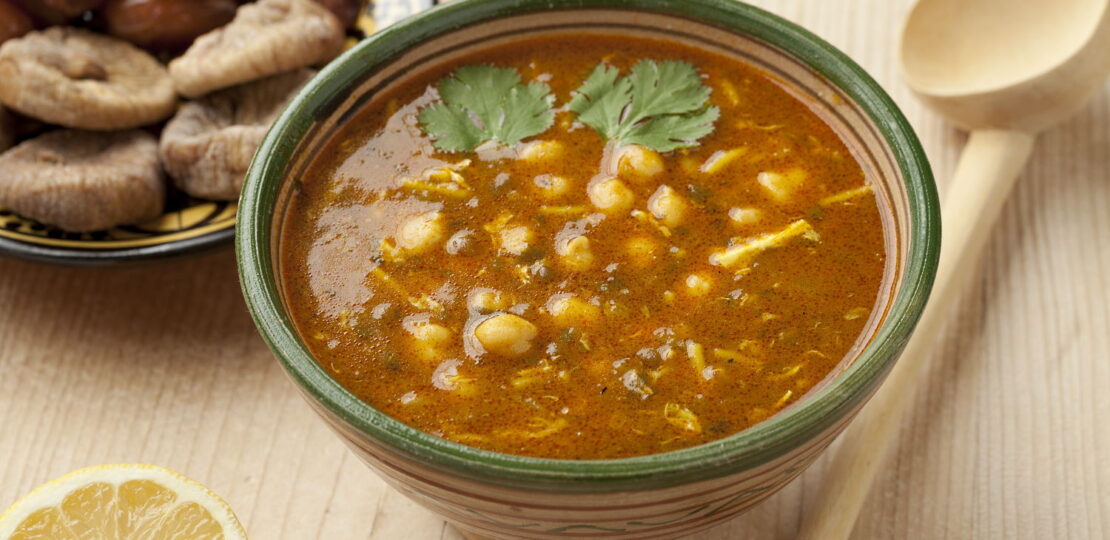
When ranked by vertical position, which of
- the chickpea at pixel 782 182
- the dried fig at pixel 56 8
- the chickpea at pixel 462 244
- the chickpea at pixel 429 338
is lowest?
the chickpea at pixel 429 338

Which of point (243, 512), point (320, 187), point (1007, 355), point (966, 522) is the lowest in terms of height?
point (243, 512)

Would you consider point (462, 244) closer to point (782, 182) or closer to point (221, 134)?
point (782, 182)

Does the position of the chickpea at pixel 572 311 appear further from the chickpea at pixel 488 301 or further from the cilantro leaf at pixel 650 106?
the cilantro leaf at pixel 650 106

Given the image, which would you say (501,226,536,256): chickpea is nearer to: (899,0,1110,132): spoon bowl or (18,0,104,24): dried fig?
(899,0,1110,132): spoon bowl

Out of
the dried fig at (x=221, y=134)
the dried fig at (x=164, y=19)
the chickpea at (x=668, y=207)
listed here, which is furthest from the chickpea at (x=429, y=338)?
the dried fig at (x=164, y=19)

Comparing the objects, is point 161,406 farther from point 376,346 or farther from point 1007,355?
point 1007,355

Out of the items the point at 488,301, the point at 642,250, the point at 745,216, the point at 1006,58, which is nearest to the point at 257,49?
the point at 488,301

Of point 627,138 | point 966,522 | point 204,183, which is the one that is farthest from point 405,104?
point 966,522
